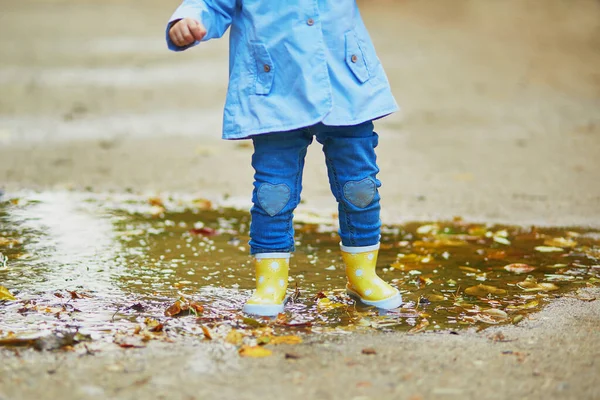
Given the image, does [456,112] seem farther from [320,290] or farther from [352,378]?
[352,378]

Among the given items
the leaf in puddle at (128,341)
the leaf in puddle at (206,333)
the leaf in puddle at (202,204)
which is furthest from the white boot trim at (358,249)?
the leaf in puddle at (202,204)

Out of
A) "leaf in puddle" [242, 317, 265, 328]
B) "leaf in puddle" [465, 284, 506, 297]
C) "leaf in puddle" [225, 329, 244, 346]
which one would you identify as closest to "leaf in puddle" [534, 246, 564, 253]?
"leaf in puddle" [465, 284, 506, 297]

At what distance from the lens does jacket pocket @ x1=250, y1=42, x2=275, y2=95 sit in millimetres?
2482

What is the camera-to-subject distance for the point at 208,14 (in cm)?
252

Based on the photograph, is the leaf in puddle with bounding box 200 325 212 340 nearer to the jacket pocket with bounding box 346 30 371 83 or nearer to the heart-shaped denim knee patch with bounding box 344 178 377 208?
the heart-shaped denim knee patch with bounding box 344 178 377 208

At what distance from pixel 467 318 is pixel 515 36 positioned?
9951 millimetres

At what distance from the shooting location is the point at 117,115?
733 centimetres

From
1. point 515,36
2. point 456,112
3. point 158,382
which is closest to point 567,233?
point 158,382

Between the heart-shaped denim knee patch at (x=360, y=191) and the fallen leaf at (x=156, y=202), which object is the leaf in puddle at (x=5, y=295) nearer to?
the heart-shaped denim knee patch at (x=360, y=191)

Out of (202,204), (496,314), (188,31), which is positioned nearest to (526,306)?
(496,314)

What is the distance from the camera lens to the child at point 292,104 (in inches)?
97.0

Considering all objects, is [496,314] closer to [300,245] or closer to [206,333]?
[206,333]

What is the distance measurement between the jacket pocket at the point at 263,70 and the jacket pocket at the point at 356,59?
0.80 ft

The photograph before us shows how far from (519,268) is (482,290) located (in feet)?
1.26
